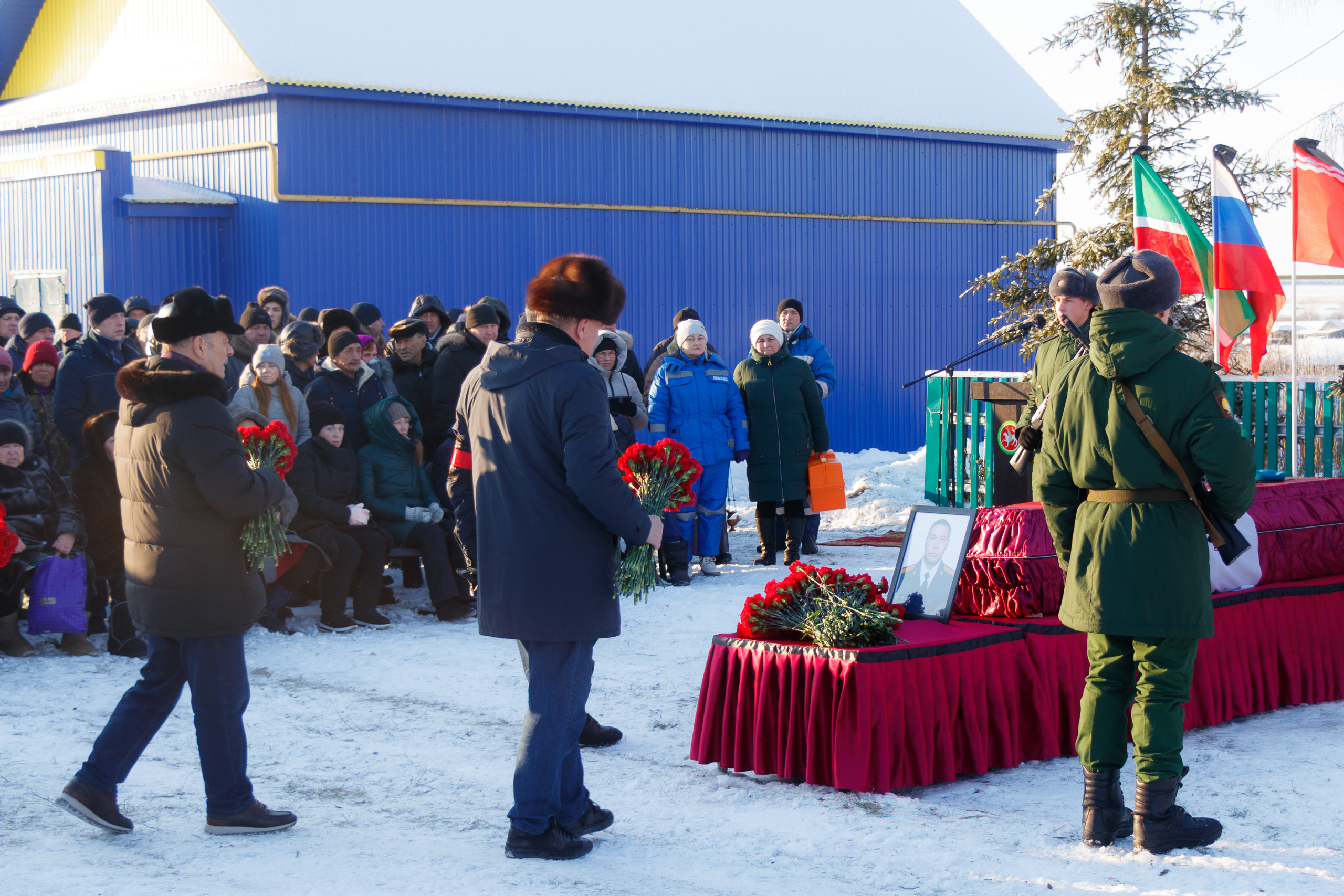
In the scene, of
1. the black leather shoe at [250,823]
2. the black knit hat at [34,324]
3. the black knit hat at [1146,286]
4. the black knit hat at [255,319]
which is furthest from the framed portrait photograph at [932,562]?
the black knit hat at [34,324]

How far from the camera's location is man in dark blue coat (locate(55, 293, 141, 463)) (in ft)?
25.5

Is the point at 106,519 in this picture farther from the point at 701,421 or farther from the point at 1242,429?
the point at 1242,429

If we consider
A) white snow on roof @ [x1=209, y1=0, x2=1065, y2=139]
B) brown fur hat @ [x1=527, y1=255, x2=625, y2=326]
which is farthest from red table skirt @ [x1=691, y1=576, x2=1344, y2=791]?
white snow on roof @ [x1=209, y1=0, x2=1065, y2=139]

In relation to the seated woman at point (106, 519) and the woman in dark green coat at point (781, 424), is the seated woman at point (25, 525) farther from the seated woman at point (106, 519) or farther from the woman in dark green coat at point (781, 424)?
the woman in dark green coat at point (781, 424)

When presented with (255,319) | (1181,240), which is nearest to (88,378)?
(255,319)

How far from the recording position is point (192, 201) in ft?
50.3

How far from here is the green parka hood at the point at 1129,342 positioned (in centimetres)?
411

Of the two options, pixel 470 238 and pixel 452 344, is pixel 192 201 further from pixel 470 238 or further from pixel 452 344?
pixel 452 344

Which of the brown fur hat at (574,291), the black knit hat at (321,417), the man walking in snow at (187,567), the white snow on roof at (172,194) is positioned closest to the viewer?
the brown fur hat at (574,291)

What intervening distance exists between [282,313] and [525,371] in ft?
23.4

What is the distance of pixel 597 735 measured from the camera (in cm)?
561

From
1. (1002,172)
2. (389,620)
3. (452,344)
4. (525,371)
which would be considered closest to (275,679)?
(389,620)

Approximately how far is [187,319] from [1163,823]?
3507mm

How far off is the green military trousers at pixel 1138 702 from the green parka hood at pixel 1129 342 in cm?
84
